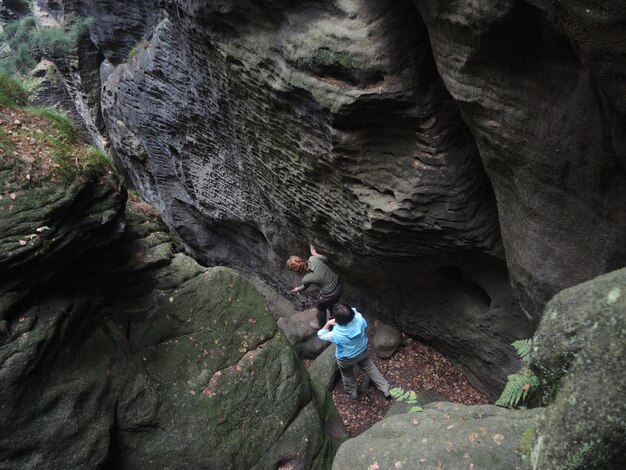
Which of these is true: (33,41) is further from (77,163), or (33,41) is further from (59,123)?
(77,163)

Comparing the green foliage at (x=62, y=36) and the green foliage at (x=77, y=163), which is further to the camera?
the green foliage at (x=62, y=36)

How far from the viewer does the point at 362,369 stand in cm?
650

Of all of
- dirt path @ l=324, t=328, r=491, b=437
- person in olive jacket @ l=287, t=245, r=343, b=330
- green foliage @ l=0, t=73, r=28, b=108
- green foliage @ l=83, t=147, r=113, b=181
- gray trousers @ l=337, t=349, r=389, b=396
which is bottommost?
dirt path @ l=324, t=328, r=491, b=437

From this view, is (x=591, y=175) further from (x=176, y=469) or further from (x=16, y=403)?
(x=16, y=403)

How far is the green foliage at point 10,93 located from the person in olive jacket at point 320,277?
4426mm

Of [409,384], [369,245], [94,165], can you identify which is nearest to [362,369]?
[409,384]

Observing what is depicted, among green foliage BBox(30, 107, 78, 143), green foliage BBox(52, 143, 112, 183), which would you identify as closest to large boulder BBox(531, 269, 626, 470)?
green foliage BBox(52, 143, 112, 183)

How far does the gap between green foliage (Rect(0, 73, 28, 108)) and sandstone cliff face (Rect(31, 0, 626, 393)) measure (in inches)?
113

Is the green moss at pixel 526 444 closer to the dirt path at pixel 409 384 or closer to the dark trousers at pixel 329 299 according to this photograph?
the dirt path at pixel 409 384

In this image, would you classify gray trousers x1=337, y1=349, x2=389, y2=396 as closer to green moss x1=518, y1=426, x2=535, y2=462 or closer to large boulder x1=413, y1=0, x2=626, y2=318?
large boulder x1=413, y1=0, x2=626, y2=318

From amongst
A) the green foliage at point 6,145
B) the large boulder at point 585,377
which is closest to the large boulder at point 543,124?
the large boulder at point 585,377

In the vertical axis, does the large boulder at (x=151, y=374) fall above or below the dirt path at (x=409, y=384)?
above

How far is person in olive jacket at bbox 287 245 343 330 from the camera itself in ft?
23.9

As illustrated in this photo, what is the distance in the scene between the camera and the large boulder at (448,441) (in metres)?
2.92
